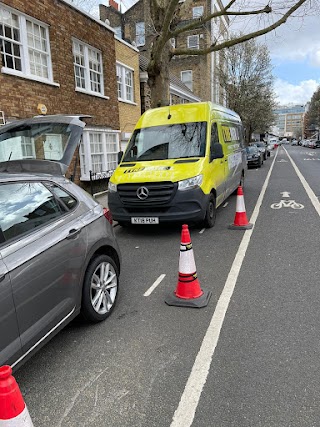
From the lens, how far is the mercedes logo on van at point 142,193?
6344mm

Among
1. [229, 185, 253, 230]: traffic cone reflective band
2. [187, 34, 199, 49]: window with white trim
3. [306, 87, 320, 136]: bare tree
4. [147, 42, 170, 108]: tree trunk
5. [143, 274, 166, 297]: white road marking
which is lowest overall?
[143, 274, 166, 297]: white road marking

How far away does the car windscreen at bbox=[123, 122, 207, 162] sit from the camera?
7102 mm

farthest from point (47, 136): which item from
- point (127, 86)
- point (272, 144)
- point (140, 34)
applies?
point (272, 144)

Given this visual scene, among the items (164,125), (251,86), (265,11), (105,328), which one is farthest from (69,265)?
(251,86)

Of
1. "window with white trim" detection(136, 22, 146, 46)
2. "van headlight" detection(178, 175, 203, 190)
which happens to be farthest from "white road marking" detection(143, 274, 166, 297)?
"window with white trim" detection(136, 22, 146, 46)

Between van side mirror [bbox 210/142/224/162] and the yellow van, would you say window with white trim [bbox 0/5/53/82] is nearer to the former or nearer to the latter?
the yellow van

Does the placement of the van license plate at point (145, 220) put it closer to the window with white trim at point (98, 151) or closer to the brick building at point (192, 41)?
the window with white trim at point (98, 151)

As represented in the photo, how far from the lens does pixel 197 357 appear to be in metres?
2.96

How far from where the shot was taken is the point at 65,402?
2.50 m

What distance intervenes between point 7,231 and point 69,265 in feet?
2.14

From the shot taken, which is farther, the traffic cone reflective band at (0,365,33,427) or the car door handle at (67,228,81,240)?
the car door handle at (67,228,81,240)

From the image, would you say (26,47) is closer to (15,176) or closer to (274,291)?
(15,176)

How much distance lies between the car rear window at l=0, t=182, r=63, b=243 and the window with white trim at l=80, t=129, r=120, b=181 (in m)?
10.2

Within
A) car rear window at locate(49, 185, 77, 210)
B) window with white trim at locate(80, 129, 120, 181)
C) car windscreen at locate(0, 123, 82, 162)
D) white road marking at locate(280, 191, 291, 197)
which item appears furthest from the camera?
window with white trim at locate(80, 129, 120, 181)
